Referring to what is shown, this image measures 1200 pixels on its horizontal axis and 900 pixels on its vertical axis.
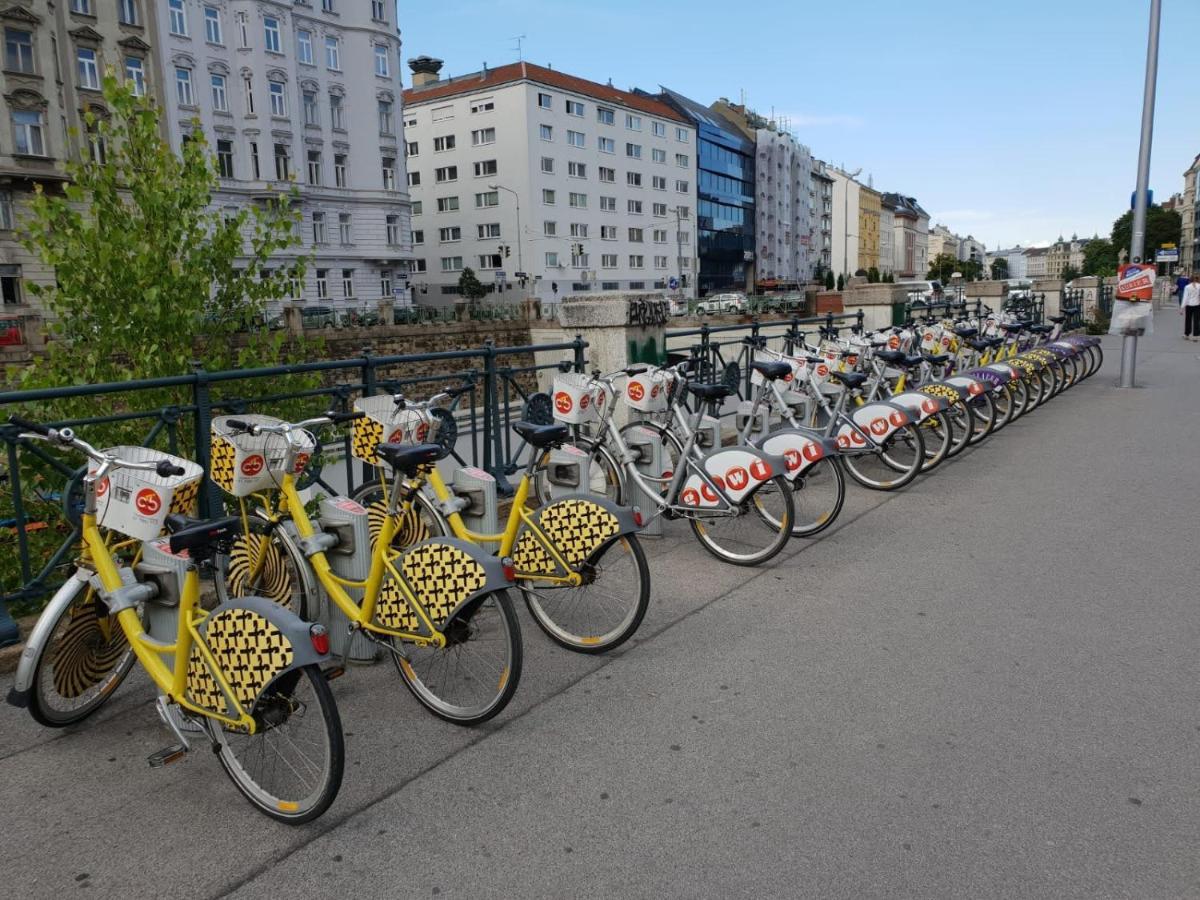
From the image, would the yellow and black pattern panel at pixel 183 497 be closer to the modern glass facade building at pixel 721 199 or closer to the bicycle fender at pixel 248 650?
the bicycle fender at pixel 248 650

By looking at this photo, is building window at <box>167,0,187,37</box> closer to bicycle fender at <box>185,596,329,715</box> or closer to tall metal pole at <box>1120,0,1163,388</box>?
tall metal pole at <box>1120,0,1163,388</box>

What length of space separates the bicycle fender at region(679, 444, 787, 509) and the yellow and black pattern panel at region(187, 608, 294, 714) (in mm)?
3229

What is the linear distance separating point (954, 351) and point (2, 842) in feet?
35.8

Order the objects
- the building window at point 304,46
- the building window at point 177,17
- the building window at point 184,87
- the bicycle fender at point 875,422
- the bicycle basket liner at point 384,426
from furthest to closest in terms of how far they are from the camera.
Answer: the building window at point 304,46
the building window at point 184,87
the building window at point 177,17
the bicycle fender at point 875,422
the bicycle basket liner at point 384,426

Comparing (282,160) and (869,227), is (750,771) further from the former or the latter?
(869,227)

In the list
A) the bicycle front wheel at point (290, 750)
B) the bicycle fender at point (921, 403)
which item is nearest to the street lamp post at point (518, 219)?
the bicycle fender at point (921, 403)

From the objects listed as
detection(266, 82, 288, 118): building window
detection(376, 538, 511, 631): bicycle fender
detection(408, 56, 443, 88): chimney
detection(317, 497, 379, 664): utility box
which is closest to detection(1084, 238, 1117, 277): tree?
detection(408, 56, 443, 88): chimney

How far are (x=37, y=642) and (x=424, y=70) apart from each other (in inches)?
2977

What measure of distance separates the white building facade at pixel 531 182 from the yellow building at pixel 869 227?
56364 millimetres

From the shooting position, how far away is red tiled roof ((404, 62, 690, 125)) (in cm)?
6334

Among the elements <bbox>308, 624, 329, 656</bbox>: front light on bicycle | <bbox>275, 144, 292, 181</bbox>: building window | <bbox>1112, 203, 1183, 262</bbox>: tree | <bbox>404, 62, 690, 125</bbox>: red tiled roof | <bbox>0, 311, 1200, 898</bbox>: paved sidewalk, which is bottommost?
<bbox>0, 311, 1200, 898</bbox>: paved sidewalk

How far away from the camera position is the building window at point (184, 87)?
136ft

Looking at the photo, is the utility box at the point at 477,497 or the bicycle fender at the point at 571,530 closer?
the bicycle fender at the point at 571,530

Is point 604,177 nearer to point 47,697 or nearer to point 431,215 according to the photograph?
point 431,215
